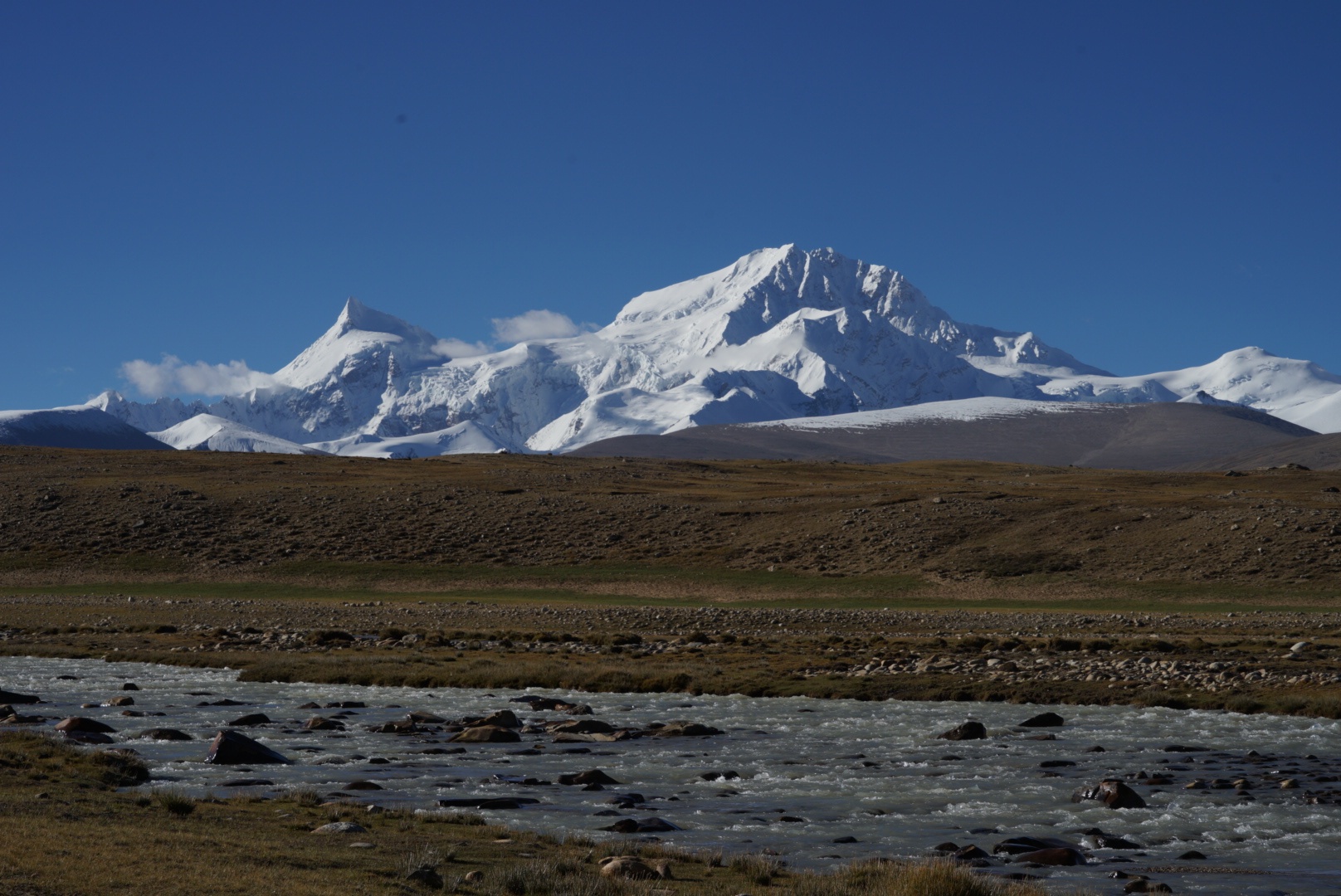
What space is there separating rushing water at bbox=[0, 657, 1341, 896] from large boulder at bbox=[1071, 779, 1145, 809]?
290 mm

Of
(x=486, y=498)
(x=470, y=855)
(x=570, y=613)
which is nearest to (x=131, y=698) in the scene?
(x=470, y=855)

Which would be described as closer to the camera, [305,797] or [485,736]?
[305,797]

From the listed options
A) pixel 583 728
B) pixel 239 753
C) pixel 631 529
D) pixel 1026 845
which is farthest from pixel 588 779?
pixel 631 529

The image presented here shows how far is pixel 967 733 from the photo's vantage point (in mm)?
27812

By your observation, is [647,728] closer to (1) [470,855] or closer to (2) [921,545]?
(1) [470,855]

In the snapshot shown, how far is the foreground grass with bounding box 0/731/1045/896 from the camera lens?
13273 millimetres

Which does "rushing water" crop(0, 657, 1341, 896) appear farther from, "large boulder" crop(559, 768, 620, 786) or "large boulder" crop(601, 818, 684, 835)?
"large boulder" crop(559, 768, 620, 786)

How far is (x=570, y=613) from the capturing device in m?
61.1

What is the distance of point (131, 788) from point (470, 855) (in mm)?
7034

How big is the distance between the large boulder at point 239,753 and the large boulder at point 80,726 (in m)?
3.58

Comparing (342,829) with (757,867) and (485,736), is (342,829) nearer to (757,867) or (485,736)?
(757,867)

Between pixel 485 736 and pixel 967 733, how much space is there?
10645 millimetres

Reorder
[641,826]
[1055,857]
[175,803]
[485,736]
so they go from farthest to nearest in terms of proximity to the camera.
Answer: [485,736]
[641,826]
[175,803]
[1055,857]

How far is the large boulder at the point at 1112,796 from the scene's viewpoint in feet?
68.1
